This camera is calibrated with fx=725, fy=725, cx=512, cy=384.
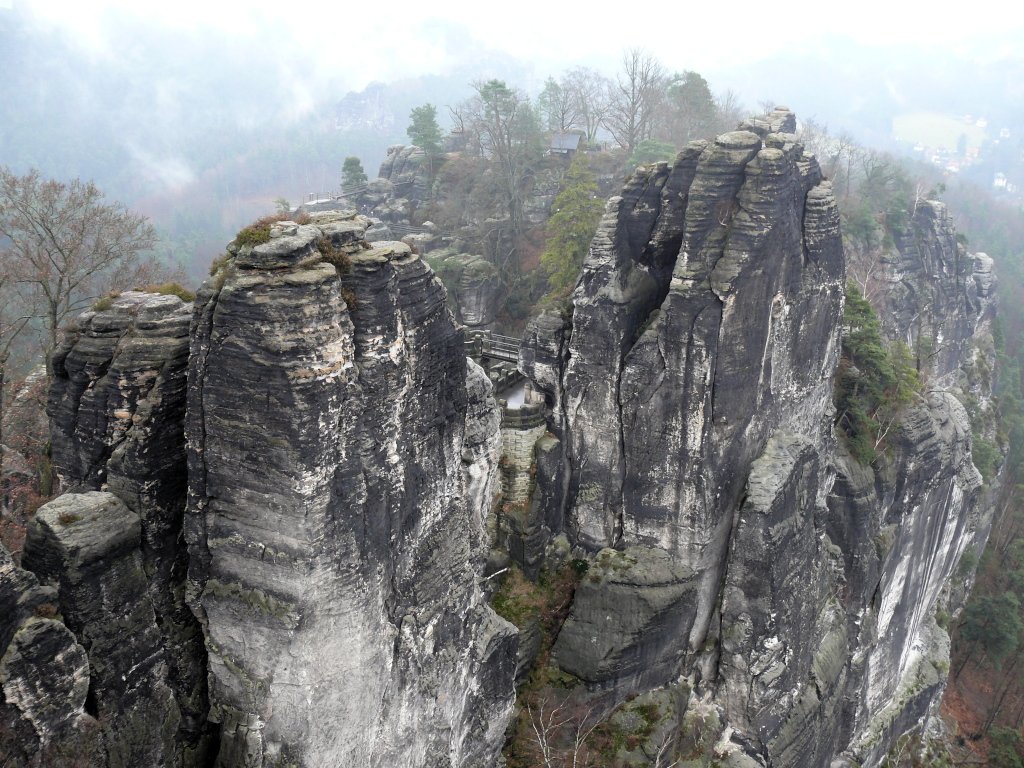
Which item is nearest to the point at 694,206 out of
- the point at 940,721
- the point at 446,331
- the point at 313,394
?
the point at 446,331

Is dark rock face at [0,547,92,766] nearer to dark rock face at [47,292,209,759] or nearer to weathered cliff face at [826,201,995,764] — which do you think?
dark rock face at [47,292,209,759]

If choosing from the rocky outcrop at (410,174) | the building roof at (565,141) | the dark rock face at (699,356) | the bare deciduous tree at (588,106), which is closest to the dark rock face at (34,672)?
the dark rock face at (699,356)

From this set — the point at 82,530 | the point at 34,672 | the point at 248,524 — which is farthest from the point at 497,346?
the point at 34,672

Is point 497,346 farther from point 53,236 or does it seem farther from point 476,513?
point 53,236

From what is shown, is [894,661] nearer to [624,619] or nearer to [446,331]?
[624,619]

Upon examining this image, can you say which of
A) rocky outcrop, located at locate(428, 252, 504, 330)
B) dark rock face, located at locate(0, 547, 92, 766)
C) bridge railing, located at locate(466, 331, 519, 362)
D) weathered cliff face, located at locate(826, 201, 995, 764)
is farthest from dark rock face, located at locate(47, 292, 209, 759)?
rocky outcrop, located at locate(428, 252, 504, 330)
